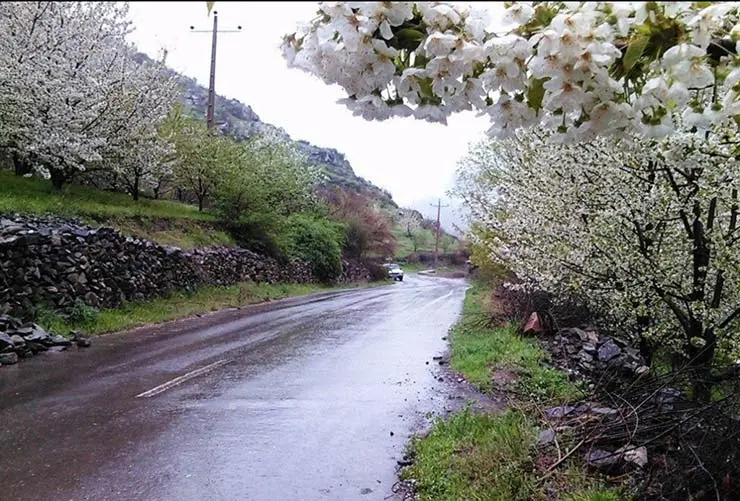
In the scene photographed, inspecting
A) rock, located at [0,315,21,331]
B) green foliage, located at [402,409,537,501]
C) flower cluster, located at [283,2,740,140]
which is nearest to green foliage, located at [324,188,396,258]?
rock, located at [0,315,21,331]

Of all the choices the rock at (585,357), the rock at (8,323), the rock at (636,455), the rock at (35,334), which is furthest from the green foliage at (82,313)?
the rock at (636,455)

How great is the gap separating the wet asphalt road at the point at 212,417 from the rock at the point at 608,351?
265 cm

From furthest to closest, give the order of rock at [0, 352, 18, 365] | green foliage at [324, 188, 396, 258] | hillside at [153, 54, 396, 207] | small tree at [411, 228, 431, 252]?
small tree at [411, 228, 431, 252] < hillside at [153, 54, 396, 207] < green foliage at [324, 188, 396, 258] < rock at [0, 352, 18, 365]

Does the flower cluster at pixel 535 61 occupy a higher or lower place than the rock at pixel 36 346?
higher

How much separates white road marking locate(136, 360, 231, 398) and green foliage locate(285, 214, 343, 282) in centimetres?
1911

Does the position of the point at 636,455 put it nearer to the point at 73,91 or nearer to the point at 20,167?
the point at 73,91

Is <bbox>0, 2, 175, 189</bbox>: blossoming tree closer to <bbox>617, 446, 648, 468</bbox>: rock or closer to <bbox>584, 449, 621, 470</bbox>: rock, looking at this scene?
<bbox>584, 449, 621, 470</bbox>: rock

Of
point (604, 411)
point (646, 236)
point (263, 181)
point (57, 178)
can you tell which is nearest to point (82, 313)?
point (57, 178)

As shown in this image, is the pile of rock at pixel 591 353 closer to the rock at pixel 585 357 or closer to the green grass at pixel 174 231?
the rock at pixel 585 357

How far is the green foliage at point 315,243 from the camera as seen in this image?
100 ft

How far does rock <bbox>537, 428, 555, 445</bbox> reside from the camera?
5449mm

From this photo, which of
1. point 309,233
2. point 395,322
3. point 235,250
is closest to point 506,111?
point 395,322

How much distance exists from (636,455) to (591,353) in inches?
213

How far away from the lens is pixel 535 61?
7.06 ft
